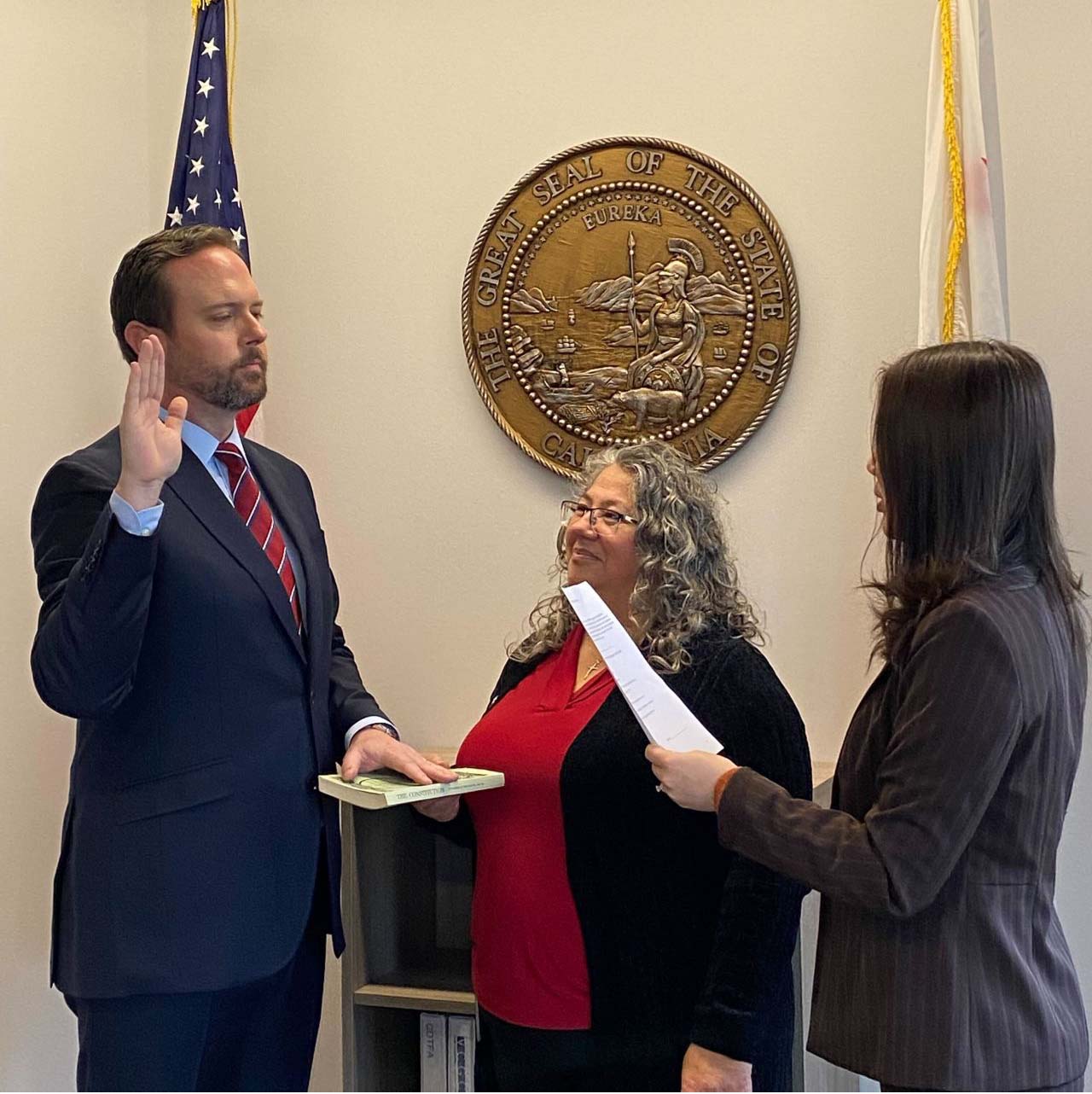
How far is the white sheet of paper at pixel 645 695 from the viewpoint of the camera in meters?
1.87

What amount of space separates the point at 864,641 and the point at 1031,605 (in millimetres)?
1328

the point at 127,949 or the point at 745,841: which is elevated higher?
the point at 745,841

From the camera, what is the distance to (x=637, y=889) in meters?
2.14

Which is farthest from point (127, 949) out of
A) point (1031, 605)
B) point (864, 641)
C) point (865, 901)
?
point (864, 641)

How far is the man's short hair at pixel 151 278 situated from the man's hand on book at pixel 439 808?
0.87 metres

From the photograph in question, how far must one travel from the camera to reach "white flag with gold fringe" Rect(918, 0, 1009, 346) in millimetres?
2639

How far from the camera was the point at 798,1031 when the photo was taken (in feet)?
8.11

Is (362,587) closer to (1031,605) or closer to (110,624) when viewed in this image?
(110,624)

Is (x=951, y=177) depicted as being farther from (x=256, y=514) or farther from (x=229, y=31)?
(x=229, y=31)

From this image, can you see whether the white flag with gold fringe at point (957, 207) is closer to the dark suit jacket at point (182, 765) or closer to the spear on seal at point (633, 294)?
the spear on seal at point (633, 294)

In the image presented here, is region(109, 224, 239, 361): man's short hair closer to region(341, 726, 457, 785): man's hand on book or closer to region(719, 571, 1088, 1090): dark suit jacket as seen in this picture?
region(341, 726, 457, 785): man's hand on book

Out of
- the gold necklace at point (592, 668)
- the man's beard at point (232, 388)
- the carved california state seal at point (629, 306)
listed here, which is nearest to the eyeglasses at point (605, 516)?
the gold necklace at point (592, 668)

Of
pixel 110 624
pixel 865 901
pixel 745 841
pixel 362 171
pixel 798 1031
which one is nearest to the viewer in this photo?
pixel 865 901

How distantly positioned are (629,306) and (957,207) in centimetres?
75
